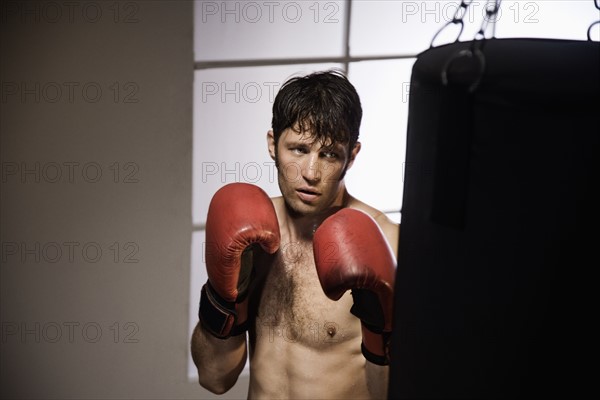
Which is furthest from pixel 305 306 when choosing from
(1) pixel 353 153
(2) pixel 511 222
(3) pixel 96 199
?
(2) pixel 511 222

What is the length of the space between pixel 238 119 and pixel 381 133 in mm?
425

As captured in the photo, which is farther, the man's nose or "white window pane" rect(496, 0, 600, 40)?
"white window pane" rect(496, 0, 600, 40)

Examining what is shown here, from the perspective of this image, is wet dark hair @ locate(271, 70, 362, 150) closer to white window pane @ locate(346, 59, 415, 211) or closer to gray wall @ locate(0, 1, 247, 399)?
white window pane @ locate(346, 59, 415, 211)

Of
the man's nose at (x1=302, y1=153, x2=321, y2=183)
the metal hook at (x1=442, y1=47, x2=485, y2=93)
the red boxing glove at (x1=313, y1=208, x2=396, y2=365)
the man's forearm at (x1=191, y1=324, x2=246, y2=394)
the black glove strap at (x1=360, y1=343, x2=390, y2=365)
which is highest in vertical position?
the metal hook at (x1=442, y1=47, x2=485, y2=93)

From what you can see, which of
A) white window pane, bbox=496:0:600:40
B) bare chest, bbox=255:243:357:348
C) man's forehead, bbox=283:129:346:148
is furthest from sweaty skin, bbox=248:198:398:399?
white window pane, bbox=496:0:600:40

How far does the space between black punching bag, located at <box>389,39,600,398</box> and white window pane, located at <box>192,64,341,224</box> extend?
3.20 feet

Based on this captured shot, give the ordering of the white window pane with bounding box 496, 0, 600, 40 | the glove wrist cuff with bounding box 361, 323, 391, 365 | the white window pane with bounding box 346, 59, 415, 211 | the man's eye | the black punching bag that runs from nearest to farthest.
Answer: the black punching bag < the glove wrist cuff with bounding box 361, 323, 391, 365 < the man's eye < the white window pane with bounding box 346, 59, 415, 211 < the white window pane with bounding box 496, 0, 600, 40

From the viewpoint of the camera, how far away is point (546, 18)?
7.34 ft

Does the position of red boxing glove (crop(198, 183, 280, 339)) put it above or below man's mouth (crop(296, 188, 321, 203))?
below

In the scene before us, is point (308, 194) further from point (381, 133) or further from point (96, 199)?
point (96, 199)

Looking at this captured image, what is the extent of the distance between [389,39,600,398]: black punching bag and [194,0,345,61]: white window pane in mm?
994

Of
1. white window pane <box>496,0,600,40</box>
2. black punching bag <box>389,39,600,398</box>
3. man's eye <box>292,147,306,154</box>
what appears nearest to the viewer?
black punching bag <box>389,39,600,398</box>

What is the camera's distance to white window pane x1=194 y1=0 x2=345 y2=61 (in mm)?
2078

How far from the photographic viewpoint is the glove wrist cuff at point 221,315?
74.9 inches
